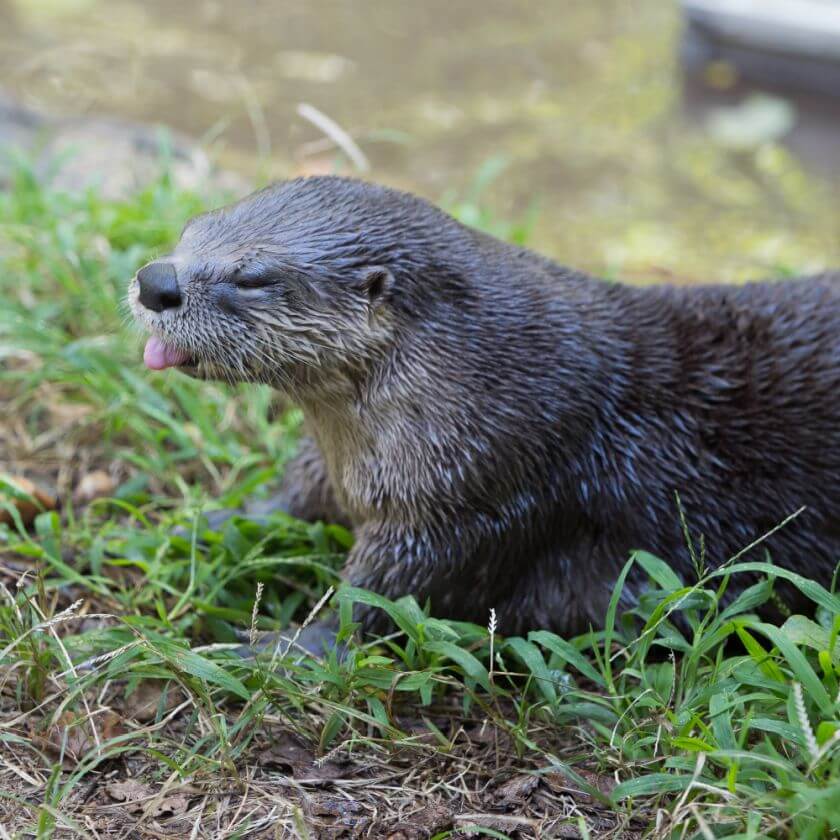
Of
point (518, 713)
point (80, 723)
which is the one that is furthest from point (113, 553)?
point (518, 713)

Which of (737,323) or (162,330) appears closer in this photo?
(162,330)

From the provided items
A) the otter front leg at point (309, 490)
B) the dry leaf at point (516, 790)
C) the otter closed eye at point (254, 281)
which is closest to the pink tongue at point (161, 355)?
the otter closed eye at point (254, 281)

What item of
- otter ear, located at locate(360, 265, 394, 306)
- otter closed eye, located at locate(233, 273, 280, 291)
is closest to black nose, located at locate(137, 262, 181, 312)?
otter closed eye, located at locate(233, 273, 280, 291)

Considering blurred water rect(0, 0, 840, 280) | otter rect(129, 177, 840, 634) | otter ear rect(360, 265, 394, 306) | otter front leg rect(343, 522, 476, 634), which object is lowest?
blurred water rect(0, 0, 840, 280)

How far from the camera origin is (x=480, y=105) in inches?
285

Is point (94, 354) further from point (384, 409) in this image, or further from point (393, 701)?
point (393, 701)

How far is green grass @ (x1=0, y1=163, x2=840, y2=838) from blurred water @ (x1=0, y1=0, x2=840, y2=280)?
246 centimetres

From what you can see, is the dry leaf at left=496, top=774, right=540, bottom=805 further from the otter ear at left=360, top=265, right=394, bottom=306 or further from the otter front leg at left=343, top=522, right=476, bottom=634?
the otter ear at left=360, top=265, right=394, bottom=306

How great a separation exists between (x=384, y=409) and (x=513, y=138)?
15.3ft

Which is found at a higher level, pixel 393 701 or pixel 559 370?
pixel 559 370

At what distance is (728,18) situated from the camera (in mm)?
7508

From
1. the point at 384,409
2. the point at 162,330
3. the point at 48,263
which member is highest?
the point at 162,330

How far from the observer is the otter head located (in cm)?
243

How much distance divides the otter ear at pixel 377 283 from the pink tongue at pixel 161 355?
1.45 ft
